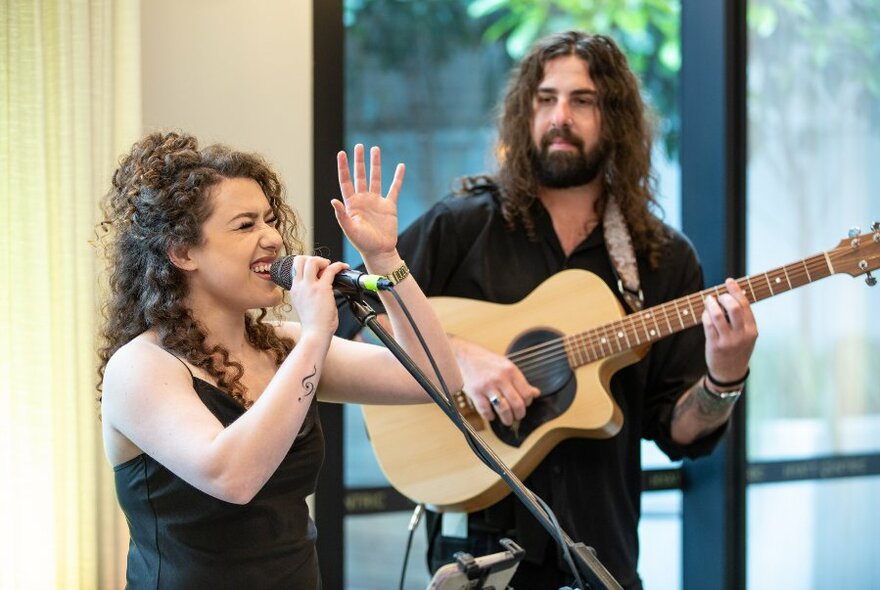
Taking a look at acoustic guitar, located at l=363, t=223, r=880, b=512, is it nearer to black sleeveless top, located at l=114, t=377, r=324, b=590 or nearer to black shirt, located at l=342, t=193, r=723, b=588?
black shirt, located at l=342, t=193, r=723, b=588

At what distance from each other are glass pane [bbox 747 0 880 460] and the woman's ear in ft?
7.45

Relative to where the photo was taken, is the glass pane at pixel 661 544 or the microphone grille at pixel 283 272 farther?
the glass pane at pixel 661 544

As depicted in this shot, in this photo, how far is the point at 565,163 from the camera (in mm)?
2762

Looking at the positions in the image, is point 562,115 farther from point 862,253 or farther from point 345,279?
point 345,279

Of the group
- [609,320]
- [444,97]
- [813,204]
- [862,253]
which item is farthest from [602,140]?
[813,204]

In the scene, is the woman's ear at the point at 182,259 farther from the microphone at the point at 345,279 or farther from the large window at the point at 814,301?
the large window at the point at 814,301

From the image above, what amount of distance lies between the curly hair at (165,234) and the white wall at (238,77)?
0.89 meters

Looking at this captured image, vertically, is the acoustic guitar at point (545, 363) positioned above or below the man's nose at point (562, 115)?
below

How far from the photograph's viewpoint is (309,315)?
1.74m

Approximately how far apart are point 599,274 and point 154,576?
1363 mm

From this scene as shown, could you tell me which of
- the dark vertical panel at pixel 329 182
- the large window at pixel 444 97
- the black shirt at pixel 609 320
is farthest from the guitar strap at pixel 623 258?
the dark vertical panel at pixel 329 182

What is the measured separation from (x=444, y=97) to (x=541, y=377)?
1.27 m

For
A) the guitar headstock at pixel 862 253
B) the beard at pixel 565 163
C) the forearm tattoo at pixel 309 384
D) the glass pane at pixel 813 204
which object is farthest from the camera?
the glass pane at pixel 813 204

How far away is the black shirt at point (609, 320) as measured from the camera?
2.66 metres
